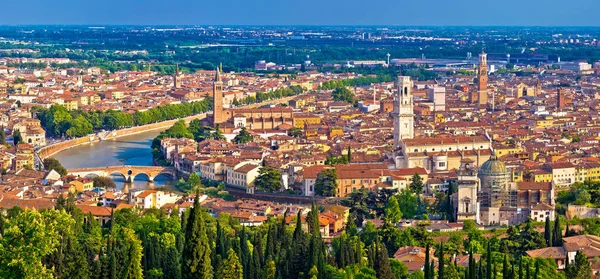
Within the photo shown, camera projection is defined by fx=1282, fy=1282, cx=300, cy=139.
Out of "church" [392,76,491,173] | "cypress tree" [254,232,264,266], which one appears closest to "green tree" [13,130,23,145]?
"church" [392,76,491,173]

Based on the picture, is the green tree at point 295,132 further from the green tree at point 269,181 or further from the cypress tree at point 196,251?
the cypress tree at point 196,251

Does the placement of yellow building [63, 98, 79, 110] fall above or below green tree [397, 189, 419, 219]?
above

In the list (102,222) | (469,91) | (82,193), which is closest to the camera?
(102,222)

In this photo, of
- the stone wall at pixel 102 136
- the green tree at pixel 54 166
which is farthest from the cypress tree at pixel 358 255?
the stone wall at pixel 102 136

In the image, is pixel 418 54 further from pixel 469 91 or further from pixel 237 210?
pixel 237 210

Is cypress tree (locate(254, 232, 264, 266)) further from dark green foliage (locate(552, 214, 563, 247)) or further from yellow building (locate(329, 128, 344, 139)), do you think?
yellow building (locate(329, 128, 344, 139))

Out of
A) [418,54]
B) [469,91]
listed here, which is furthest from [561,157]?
[418,54]
